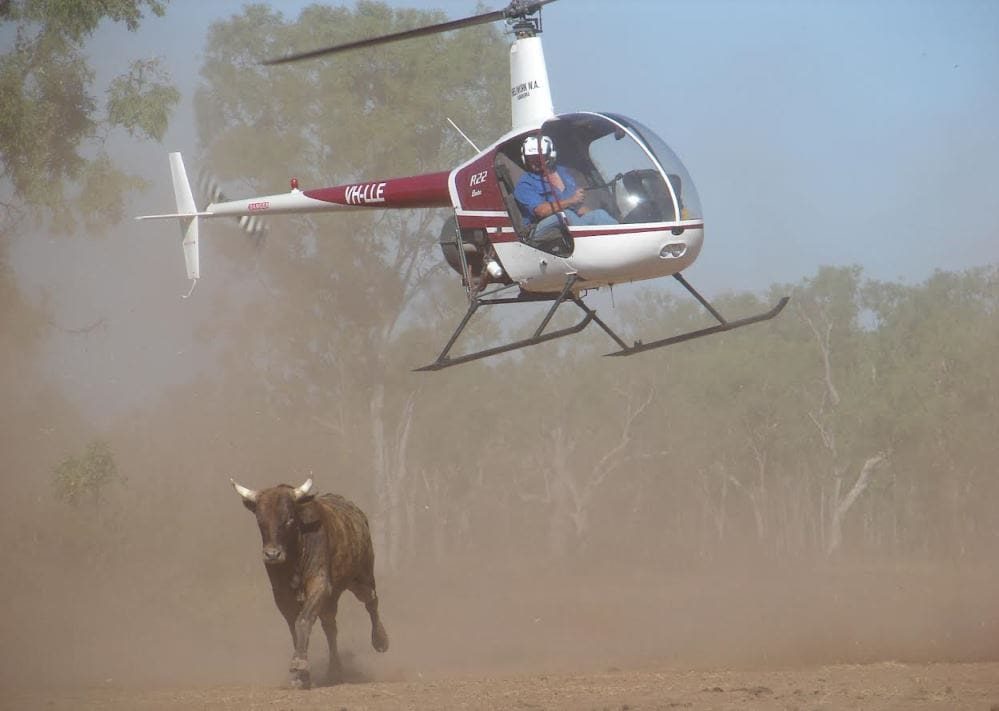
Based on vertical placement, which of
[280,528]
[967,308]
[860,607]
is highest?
[967,308]

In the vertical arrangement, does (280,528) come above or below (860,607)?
above

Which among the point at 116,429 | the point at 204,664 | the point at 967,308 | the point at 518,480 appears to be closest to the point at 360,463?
the point at 116,429

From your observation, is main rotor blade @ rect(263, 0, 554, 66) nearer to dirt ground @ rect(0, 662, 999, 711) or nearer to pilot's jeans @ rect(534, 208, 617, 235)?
pilot's jeans @ rect(534, 208, 617, 235)

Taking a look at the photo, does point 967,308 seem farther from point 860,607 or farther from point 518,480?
point 860,607

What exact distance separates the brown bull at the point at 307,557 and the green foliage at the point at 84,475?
1200cm

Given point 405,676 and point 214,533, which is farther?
point 214,533

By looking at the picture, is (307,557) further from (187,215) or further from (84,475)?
(84,475)

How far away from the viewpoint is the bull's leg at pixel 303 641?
13.4 metres

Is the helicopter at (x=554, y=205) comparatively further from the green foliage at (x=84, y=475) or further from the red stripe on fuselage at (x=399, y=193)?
the green foliage at (x=84, y=475)

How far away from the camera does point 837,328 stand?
4953cm

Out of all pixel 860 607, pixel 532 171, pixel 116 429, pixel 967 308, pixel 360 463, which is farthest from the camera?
pixel 967 308

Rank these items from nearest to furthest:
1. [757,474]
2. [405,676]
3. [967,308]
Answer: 1. [405,676]
2. [967,308]
3. [757,474]

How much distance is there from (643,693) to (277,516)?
3.85 meters

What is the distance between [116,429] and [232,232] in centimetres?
592
